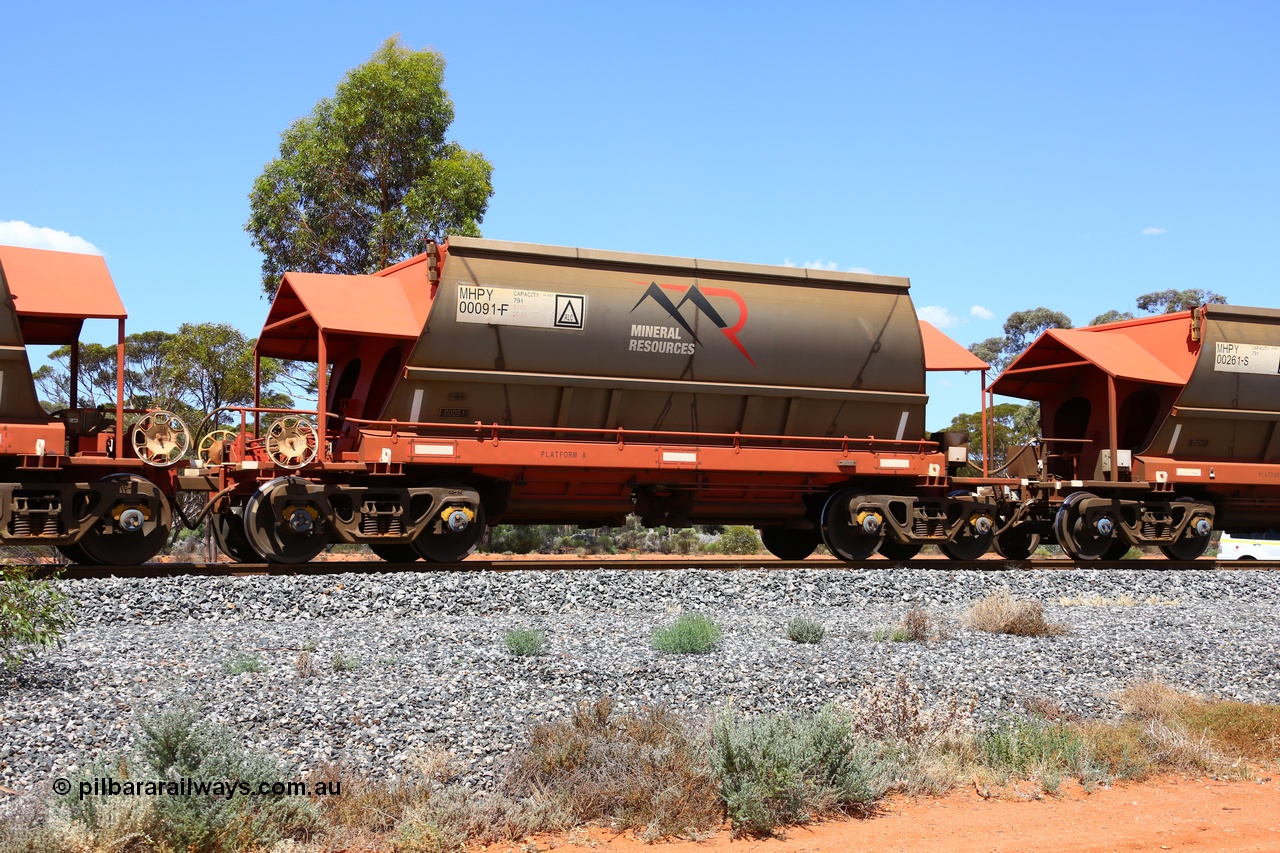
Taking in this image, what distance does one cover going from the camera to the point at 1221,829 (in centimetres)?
583

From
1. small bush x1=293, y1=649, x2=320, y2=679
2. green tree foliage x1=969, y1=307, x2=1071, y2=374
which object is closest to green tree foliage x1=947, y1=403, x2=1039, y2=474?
green tree foliage x1=969, y1=307, x2=1071, y2=374

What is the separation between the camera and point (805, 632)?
374 inches

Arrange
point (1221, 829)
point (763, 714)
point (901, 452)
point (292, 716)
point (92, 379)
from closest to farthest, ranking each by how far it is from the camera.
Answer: point (1221, 829)
point (292, 716)
point (763, 714)
point (901, 452)
point (92, 379)

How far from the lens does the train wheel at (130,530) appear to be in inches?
479

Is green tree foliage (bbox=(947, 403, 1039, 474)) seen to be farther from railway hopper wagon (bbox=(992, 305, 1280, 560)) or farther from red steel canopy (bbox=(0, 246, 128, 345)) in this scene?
red steel canopy (bbox=(0, 246, 128, 345))

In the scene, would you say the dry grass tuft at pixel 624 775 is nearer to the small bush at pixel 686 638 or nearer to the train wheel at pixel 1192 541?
the small bush at pixel 686 638

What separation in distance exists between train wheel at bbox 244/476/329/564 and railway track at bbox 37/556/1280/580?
0.19 m

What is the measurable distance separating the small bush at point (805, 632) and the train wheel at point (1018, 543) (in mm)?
9997

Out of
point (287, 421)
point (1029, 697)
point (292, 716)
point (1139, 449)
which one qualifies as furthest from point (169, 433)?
point (1139, 449)

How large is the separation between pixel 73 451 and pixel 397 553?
3.97 metres

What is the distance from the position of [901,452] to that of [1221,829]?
1054 centimetres

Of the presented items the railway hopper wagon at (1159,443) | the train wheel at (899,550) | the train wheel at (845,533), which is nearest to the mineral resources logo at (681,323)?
the train wheel at (845,533)

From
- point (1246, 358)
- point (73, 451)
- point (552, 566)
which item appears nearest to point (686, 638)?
point (552, 566)

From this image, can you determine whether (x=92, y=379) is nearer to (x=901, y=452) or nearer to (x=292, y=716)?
(x=901, y=452)
